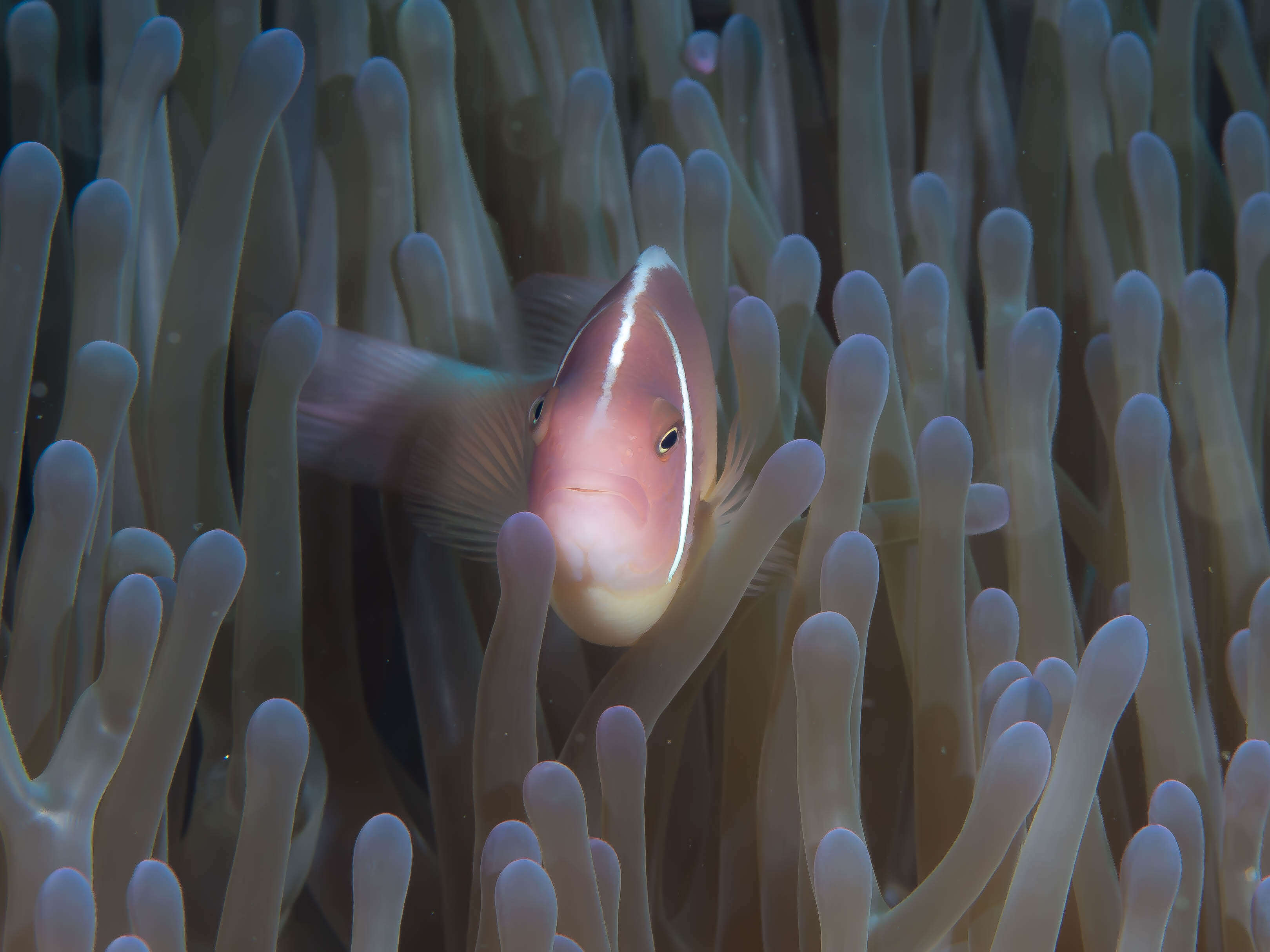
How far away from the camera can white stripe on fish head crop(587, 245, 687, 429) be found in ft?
1.95

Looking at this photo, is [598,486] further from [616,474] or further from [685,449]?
[685,449]


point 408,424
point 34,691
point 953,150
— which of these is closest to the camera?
point 34,691

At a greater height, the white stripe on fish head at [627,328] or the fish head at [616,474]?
the white stripe on fish head at [627,328]

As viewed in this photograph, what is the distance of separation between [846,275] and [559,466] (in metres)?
0.37

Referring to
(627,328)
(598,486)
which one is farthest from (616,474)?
(627,328)

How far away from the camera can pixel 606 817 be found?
2.11ft

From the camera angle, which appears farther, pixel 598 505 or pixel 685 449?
pixel 685 449

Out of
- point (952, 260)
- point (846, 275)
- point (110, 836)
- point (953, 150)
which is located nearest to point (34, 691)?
point (110, 836)

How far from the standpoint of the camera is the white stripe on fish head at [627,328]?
59 centimetres

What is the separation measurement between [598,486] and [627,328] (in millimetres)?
133

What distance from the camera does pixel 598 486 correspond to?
0.57 meters

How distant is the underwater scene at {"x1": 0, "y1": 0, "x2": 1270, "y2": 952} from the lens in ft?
1.93

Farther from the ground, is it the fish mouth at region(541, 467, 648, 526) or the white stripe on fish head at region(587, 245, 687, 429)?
the white stripe on fish head at region(587, 245, 687, 429)

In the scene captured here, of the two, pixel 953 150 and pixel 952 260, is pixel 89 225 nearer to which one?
pixel 952 260
